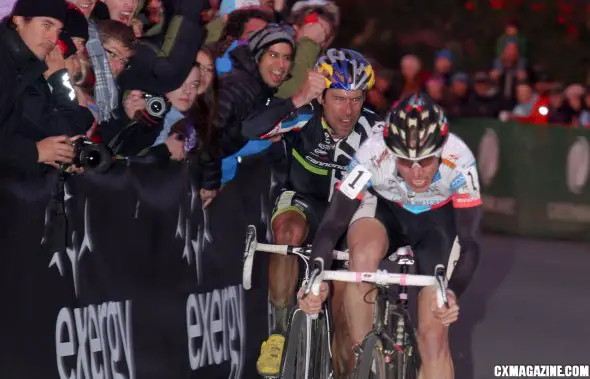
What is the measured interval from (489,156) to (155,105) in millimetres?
10587

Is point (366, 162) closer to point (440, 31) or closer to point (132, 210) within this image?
point (132, 210)

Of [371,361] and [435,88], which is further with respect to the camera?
[435,88]

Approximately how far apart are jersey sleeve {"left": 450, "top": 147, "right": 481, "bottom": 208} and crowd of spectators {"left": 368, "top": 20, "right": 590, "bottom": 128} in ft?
31.9

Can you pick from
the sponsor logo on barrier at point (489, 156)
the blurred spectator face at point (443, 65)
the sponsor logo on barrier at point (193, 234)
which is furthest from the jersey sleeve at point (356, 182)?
the blurred spectator face at point (443, 65)

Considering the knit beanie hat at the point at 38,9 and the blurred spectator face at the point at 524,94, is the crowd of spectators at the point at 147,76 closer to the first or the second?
the knit beanie hat at the point at 38,9

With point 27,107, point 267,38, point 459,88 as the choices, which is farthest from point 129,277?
point 459,88

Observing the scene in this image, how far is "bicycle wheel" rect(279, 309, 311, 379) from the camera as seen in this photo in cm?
915

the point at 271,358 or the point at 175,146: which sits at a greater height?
the point at 175,146

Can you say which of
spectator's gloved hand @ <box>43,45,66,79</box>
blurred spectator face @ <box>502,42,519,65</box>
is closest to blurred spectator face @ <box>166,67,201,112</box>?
spectator's gloved hand @ <box>43,45,66,79</box>

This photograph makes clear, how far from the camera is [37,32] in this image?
26.1 feet

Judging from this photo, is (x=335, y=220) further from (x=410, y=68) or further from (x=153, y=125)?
(x=410, y=68)

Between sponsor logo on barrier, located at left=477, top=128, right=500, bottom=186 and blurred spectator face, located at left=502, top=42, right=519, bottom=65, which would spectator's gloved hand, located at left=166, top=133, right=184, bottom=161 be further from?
blurred spectator face, located at left=502, top=42, right=519, bottom=65

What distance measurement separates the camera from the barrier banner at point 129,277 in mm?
7984

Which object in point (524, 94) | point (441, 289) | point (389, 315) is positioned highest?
point (524, 94)
